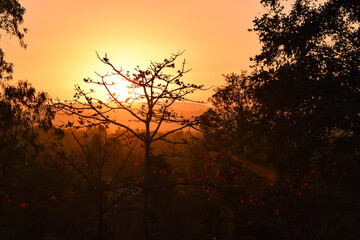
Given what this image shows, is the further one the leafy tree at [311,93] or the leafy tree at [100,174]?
the leafy tree at [311,93]

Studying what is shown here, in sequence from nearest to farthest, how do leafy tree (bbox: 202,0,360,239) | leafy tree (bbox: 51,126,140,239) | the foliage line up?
leafy tree (bbox: 51,126,140,239) → leafy tree (bbox: 202,0,360,239) → the foliage

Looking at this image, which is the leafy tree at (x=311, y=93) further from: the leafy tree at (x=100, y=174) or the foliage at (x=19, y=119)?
the foliage at (x=19, y=119)

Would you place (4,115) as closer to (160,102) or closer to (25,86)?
(25,86)

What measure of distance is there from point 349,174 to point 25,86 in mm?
21748

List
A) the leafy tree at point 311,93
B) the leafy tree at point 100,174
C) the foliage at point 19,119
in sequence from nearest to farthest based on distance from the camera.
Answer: the leafy tree at point 100,174
the leafy tree at point 311,93
the foliage at point 19,119

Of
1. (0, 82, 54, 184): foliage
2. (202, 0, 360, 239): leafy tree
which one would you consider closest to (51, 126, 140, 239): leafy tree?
(202, 0, 360, 239): leafy tree

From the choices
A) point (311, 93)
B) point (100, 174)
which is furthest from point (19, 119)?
point (311, 93)

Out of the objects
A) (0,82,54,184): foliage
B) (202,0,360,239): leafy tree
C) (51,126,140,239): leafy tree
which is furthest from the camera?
(0,82,54,184): foliage

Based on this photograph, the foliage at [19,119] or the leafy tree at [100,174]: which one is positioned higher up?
the foliage at [19,119]

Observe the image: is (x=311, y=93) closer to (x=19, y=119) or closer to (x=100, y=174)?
(x=100, y=174)

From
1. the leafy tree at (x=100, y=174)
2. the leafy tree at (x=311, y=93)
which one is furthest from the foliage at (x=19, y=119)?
the leafy tree at (x=311, y=93)

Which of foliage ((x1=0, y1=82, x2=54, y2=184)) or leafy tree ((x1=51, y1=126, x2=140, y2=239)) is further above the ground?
foliage ((x1=0, y1=82, x2=54, y2=184))

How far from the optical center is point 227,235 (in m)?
33.1

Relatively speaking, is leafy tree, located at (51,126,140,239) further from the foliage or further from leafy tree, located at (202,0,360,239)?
the foliage
